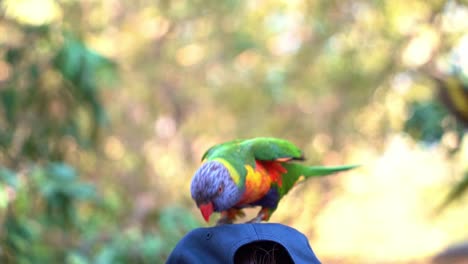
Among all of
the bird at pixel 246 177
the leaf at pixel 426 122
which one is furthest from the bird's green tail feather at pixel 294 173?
the leaf at pixel 426 122

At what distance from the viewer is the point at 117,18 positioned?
197 inches

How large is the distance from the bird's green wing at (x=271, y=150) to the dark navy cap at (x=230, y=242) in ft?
0.94

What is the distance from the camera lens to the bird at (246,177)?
1.04 m

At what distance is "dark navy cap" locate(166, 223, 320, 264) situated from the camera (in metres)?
0.85

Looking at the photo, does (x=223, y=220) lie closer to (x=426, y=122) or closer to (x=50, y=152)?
(x=50, y=152)

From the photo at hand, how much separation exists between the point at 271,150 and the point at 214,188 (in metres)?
0.18

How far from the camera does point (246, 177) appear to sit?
3.59 feet

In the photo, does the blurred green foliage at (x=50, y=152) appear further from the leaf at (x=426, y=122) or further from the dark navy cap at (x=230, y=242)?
the leaf at (x=426, y=122)

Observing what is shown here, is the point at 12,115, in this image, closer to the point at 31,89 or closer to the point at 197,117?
the point at 31,89

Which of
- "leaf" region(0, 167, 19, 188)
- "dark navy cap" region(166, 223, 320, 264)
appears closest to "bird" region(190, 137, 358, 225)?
"dark navy cap" region(166, 223, 320, 264)

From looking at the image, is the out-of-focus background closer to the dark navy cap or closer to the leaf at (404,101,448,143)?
the leaf at (404,101,448,143)

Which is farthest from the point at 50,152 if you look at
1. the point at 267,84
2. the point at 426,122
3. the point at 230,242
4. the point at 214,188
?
the point at 267,84

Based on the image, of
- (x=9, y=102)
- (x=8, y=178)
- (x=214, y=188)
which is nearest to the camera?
(x=214, y=188)

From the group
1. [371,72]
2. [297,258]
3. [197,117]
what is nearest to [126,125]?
[197,117]
